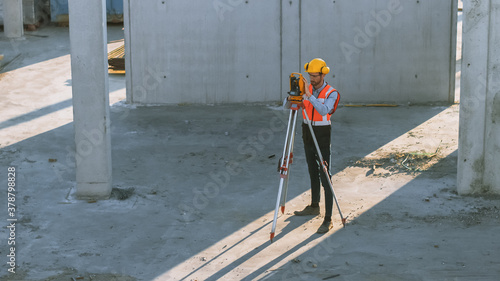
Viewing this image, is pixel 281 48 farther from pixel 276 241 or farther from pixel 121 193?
pixel 276 241

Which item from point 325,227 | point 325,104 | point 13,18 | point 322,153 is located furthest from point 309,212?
point 13,18

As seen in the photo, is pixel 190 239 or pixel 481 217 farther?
pixel 481 217

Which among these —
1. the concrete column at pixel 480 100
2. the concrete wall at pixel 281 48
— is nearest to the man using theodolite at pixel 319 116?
the concrete column at pixel 480 100

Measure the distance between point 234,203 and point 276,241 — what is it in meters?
1.53

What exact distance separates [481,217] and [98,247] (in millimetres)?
4900

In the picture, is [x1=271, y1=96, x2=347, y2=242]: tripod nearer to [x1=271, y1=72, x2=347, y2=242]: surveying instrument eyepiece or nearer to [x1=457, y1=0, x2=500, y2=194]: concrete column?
[x1=271, y1=72, x2=347, y2=242]: surveying instrument eyepiece

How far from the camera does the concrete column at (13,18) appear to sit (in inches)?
853

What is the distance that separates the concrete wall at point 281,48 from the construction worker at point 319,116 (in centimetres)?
675

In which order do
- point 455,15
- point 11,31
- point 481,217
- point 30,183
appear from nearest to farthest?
point 481,217 < point 30,183 < point 455,15 < point 11,31

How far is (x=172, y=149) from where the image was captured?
44.0 feet

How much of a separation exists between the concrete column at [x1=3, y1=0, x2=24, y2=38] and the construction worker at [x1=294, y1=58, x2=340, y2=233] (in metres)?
14.3

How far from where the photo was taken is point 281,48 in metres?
16.5

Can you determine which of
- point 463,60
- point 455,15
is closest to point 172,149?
point 463,60

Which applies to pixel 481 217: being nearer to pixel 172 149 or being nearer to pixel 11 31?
pixel 172 149
